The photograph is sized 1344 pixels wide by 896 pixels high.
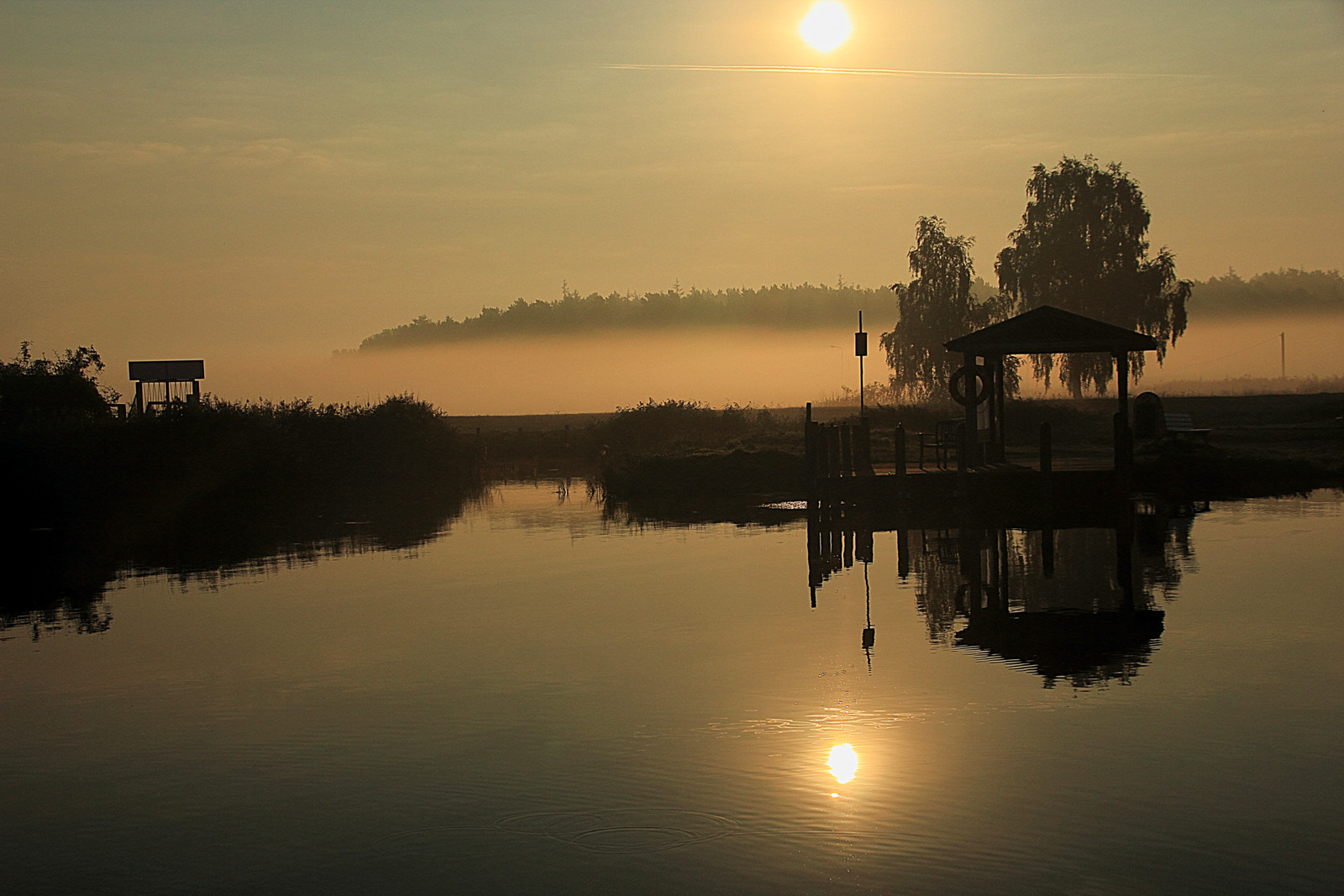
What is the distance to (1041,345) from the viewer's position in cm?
3103

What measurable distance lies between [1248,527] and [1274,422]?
3009 centimetres

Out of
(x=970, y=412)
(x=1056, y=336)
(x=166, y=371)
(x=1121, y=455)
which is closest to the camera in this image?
(x=1121, y=455)

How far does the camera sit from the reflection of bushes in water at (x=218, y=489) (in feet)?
99.0

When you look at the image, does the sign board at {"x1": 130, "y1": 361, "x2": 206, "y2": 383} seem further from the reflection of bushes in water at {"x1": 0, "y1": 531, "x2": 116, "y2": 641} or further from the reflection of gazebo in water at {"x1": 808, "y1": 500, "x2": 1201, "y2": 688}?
the reflection of gazebo in water at {"x1": 808, "y1": 500, "x2": 1201, "y2": 688}

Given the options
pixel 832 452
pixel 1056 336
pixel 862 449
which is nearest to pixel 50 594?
pixel 832 452

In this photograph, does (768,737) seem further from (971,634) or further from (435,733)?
(971,634)

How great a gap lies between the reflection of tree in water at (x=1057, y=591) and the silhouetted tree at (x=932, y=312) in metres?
47.1

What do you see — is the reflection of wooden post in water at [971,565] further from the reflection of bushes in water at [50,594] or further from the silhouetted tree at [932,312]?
the silhouetted tree at [932,312]

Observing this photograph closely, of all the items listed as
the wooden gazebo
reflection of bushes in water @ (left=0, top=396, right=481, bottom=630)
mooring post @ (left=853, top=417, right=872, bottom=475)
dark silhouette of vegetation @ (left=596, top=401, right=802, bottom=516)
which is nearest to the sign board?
reflection of bushes in water @ (left=0, top=396, right=481, bottom=630)

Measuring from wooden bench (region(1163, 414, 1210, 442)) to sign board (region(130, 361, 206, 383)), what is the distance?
38.8 meters

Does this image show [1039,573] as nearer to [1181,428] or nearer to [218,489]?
[1181,428]

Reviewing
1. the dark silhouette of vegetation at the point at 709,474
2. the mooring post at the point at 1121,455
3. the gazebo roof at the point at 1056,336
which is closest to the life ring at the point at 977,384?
the gazebo roof at the point at 1056,336

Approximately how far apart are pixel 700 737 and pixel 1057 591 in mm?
9697

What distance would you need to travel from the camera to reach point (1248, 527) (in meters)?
26.9
